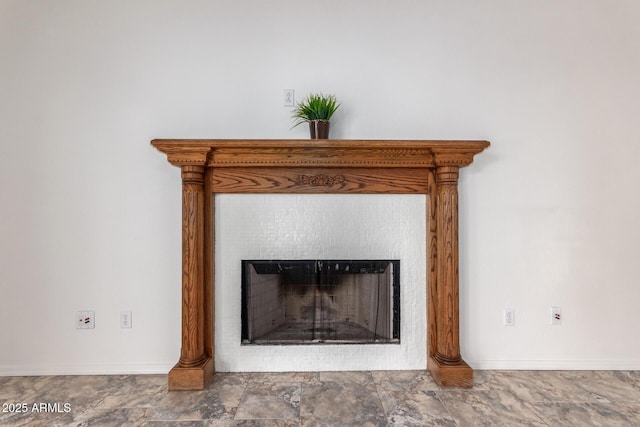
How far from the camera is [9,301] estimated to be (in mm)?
1928

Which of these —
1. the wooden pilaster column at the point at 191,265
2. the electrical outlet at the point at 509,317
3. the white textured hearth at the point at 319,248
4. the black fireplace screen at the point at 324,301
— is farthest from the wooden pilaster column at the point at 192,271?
the electrical outlet at the point at 509,317

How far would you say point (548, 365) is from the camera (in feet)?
6.51

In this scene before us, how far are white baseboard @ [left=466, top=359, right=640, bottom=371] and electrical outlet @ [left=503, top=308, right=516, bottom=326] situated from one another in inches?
9.7

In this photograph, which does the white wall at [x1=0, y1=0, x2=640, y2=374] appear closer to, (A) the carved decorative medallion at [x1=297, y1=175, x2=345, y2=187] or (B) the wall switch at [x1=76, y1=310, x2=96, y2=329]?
(B) the wall switch at [x1=76, y1=310, x2=96, y2=329]

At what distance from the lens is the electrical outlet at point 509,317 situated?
6.52 feet

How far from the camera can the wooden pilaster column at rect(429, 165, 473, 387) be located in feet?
5.93

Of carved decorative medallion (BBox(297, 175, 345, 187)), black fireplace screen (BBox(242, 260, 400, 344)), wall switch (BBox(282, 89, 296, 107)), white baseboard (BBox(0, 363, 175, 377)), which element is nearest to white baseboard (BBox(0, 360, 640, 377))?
white baseboard (BBox(0, 363, 175, 377))

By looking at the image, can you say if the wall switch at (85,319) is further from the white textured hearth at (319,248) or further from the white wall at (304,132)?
the white textured hearth at (319,248)

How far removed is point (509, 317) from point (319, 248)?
1.30m

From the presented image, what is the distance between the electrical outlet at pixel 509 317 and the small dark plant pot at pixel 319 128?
1602 millimetres

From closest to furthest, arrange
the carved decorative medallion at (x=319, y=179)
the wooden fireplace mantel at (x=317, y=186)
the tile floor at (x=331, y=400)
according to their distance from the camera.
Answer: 1. the tile floor at (x=331, y=400)
2. the wooden fireplace mantel at (x=317, y=186)
3. the carved decorative medallion at (x=319, y=179)

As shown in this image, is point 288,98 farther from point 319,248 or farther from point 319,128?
point 319,248

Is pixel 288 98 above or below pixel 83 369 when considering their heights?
above

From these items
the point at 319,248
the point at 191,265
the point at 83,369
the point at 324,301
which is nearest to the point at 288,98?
the point at 319,248
